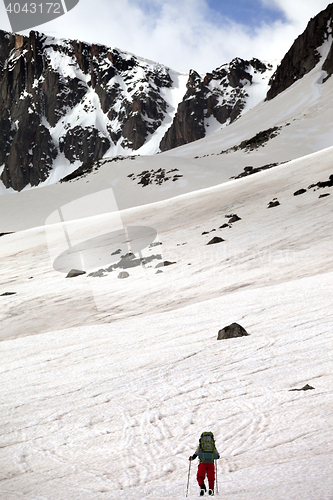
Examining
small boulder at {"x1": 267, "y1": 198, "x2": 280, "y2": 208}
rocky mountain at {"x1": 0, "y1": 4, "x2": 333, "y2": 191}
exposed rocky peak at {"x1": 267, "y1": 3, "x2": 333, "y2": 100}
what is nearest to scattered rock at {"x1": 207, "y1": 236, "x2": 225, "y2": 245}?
small boulder at {"x1": 267, "y1": 198, "x2": 280, "y2": 208}

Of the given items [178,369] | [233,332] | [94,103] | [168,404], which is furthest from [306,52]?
[94,103]

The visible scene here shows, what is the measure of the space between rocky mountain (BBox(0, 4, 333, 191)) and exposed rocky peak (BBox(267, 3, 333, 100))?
58.3m

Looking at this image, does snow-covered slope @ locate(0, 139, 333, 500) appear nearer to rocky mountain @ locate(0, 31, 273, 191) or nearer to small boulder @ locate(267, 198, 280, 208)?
small boulder @ locate(267, 198, 280, 208)

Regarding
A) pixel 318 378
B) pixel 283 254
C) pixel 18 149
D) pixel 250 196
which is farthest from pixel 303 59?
pixel 18 149

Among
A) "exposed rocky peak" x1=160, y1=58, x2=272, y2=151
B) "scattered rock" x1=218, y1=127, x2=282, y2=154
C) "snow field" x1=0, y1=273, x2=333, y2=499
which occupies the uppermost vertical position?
"exposed rocky peak" x1=160, y1=58, x2=272, y2=151

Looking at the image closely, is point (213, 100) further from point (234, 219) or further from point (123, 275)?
point (123, 275)

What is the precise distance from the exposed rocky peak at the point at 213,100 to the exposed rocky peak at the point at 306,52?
183ft

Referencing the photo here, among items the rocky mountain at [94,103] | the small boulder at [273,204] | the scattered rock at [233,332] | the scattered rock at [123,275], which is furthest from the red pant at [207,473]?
the rocky mountain at [94,103]

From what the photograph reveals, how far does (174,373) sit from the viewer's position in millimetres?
4672

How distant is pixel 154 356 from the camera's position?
17.4 ft

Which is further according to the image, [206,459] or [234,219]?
[234,219]

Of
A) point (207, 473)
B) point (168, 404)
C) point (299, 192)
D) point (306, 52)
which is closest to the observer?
point (207, 473)

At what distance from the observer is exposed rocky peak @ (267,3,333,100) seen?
81.9 meters

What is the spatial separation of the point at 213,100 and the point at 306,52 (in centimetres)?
7082
